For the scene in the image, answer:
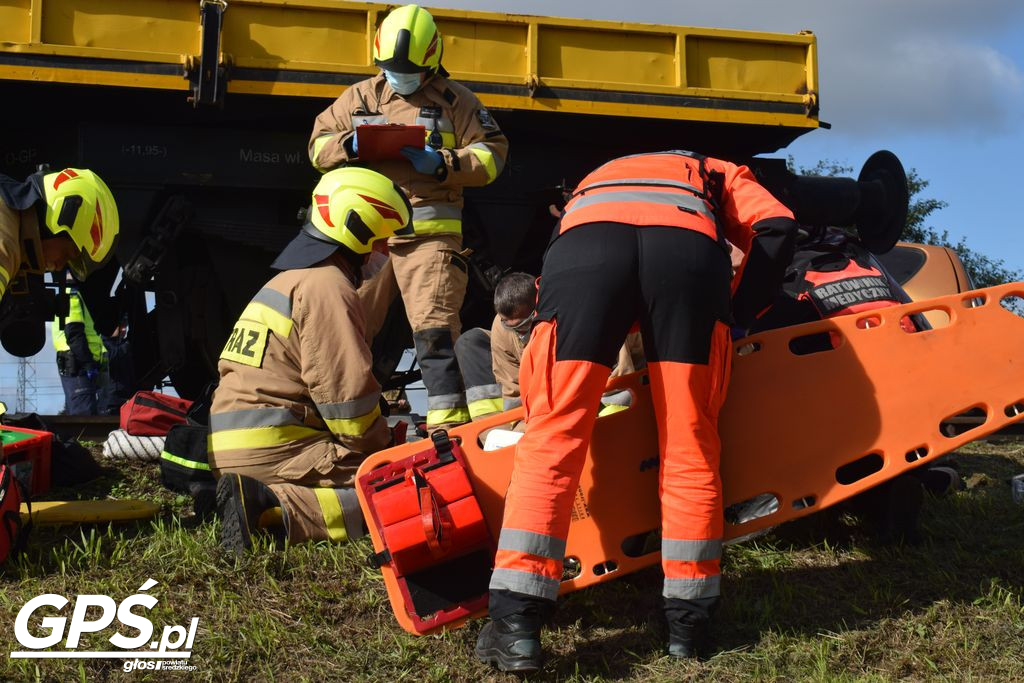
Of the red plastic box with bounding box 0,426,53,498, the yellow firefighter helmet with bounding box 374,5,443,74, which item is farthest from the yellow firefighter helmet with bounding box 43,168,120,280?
the yellow firefighter helmet with bounding box 374,5,443,74

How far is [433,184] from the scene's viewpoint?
17.4 ft

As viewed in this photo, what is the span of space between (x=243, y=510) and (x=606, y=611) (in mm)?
1276

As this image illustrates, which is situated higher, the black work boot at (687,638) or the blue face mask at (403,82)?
the blue face mask at (403,82)

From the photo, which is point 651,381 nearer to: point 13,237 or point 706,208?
point 706,208

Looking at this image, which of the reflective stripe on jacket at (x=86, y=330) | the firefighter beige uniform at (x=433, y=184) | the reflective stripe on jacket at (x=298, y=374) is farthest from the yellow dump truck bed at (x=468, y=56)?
the reflective stripe on jacket at (x=86, y=330)

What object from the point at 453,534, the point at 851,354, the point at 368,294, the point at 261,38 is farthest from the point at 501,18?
the point at 453,534

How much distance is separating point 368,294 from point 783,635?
3.07 meters

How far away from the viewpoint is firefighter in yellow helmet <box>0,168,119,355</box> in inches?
144

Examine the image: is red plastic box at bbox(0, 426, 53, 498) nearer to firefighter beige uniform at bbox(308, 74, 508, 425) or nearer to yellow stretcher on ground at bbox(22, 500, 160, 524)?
yellow stretcher on ground at bbox(22, 500, 160, 524)

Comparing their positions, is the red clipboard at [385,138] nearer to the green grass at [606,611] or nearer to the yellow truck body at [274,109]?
the yellow truck body at [274,109]

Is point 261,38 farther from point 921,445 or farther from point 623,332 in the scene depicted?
point 921,445

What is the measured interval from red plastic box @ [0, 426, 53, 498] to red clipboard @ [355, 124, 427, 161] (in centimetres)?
194

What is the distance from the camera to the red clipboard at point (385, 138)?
508 centimetres

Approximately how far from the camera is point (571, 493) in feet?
9.74
